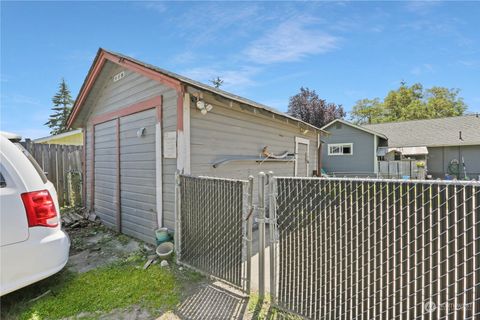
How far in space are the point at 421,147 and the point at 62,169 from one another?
21974 millimetres

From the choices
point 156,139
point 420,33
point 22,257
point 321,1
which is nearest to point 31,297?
point 22,257

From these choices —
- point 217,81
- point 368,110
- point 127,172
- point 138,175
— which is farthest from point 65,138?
point 368,110

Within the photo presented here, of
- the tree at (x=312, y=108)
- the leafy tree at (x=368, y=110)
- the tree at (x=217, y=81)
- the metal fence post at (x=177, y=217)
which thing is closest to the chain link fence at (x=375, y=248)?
the metal fence post at (x=177, y=217)

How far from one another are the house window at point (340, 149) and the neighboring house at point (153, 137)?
12.7 meters

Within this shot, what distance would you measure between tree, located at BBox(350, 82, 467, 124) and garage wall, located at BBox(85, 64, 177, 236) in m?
A: 36.1

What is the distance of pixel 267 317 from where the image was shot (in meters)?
2.40

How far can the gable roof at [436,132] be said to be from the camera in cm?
1647

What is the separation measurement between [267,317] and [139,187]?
3.63m

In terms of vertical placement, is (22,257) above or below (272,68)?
below

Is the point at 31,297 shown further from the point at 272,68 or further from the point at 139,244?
the point at 272,68

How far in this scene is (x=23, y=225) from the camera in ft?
7.73

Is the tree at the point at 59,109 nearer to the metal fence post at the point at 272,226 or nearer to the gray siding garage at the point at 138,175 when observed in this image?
the gray siding garage at the point at 138,175

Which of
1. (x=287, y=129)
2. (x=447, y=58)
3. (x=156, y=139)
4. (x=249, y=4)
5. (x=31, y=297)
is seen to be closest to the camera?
(x=31, y=297)

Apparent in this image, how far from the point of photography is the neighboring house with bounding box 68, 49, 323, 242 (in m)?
4.18
